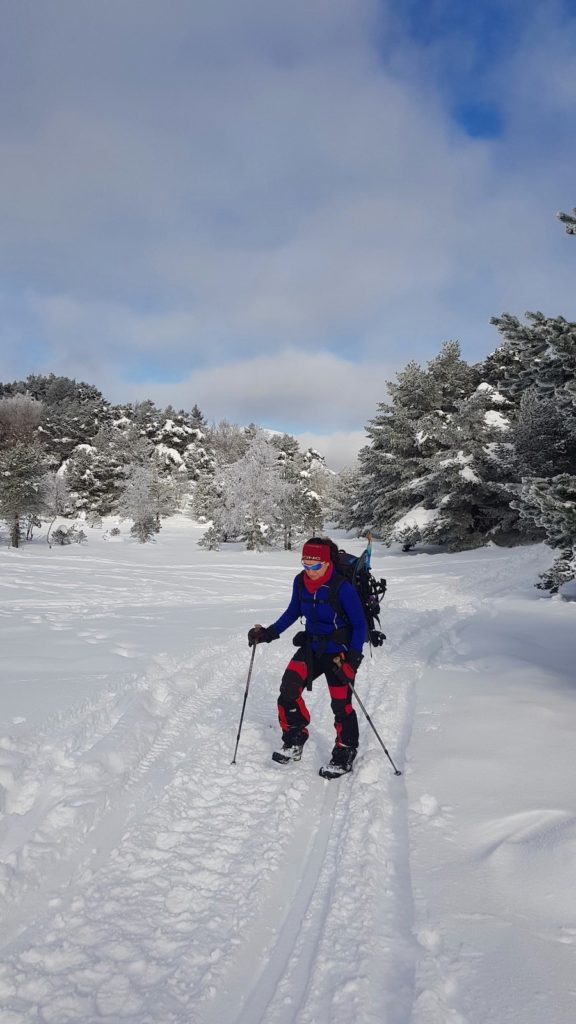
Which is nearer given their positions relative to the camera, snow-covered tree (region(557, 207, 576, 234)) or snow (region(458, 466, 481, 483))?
snow-covered tree (region(557, 207, 576, 234))

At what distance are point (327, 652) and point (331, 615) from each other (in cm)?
32

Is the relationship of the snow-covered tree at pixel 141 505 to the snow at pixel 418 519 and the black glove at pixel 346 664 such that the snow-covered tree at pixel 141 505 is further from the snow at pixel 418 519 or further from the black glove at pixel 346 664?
the black glove at pixel 346 664

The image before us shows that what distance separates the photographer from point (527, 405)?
19.9 metres

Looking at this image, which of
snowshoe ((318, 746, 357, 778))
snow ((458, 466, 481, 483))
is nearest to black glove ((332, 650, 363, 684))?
snowshoe ((318, 746, 357, 778))

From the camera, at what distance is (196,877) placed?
2.87 m

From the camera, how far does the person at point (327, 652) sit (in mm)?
4258

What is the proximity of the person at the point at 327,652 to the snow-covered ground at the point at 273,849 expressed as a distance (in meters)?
0.28

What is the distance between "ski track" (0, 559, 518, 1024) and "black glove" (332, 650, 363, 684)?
720 mm

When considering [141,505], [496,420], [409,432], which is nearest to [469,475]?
[496,420]

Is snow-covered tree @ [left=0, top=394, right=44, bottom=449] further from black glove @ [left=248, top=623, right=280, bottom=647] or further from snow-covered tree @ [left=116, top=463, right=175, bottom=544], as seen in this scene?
black glove @ [left=248, top=623, right=280, bottom=647]

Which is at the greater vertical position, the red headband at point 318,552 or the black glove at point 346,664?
the red headband at point 318,552

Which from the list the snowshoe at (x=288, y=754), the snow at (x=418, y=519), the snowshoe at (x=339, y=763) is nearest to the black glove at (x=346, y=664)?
the snowshoe at (x=339, y=763)

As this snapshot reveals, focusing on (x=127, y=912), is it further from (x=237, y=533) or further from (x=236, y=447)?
(x=236, y=447)

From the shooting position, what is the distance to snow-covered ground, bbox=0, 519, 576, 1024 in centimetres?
217
